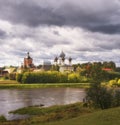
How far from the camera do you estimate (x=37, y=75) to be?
163625 mm

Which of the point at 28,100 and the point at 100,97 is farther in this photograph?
the point at 28,100

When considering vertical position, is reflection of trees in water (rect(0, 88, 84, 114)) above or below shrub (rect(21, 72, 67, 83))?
below

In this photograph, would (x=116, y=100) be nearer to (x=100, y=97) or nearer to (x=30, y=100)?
(x=100, y=97)

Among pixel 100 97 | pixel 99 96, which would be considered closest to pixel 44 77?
pixel 99 96

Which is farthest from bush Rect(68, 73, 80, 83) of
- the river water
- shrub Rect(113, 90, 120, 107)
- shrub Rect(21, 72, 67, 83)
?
shrub Rect(113, 90, 120, 107)

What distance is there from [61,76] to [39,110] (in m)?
115

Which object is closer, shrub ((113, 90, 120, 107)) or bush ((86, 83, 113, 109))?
bush ((86, 83, 113, 109))

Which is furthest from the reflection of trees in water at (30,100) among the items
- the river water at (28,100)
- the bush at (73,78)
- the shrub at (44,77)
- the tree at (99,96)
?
the bush at (73,78)

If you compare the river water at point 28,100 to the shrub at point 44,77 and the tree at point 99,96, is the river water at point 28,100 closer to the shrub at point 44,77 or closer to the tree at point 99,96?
the tree at point 99,96

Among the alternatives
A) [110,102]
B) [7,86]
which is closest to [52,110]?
[110,102]

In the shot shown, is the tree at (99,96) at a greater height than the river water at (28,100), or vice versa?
the tree at (99,96)

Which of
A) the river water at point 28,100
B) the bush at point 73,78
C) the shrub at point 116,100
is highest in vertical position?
the bush at point 73,78

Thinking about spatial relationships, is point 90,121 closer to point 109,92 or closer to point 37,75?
point 109,92

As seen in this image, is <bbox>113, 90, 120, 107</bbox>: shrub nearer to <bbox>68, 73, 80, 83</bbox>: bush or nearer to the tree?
the tree
